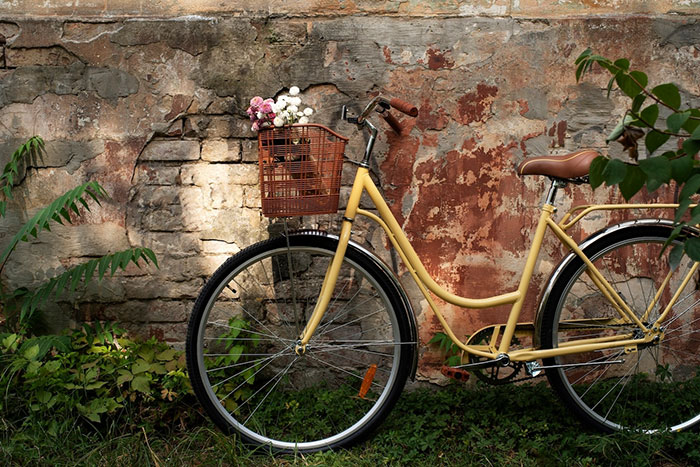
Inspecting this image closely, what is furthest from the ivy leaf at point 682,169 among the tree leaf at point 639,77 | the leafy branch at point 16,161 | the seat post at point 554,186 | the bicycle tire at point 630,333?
the leafy branch at point 16,161

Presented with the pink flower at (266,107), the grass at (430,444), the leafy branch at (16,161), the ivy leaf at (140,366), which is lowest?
the grass at (430,444)

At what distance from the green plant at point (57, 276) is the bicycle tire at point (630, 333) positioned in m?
1.95

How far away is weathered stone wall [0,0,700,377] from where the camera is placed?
3.07m

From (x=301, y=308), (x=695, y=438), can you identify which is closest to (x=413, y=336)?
(x=301, y=308)

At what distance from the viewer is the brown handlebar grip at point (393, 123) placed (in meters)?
2.80

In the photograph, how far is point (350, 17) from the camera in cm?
308

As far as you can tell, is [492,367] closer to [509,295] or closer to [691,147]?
[509,295]

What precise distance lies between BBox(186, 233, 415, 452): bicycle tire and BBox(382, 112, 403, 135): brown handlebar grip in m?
0.59

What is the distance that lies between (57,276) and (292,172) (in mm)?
1562

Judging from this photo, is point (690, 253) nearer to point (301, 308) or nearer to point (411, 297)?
point (411, 297)

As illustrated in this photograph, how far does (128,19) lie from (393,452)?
2423 mm

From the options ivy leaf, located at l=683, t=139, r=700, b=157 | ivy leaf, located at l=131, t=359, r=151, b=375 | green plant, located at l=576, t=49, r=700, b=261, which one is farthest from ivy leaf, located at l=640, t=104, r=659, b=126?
ivy leaf, located at l=131, t=359, r=151, b=375

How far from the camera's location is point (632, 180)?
155 cm

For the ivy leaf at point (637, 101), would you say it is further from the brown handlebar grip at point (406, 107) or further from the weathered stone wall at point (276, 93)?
the weathered stone wall at point (276, 93)
